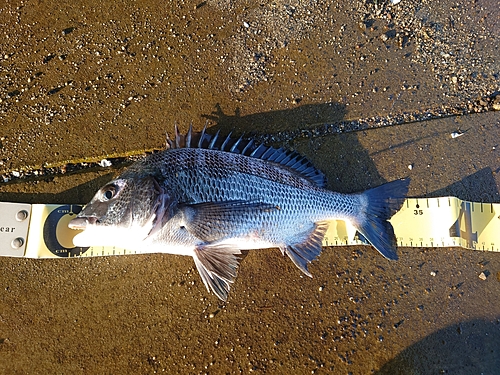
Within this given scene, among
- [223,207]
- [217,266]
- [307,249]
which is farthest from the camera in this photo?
[307,249]

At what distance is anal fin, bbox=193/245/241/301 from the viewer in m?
2.55

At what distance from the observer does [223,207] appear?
2.44 meters

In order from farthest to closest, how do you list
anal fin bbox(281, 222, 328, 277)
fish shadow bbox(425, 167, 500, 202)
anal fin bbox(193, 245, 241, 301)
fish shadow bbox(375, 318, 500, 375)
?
fish shadow bbox(425, 167, 500, 202), fish shadow bbox(375, 318, 500, 375), anal fin bbox(281, 222, 328, 277), anal fin bbox(193, 245, 241, 301)

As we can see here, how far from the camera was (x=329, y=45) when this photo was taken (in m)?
3.17

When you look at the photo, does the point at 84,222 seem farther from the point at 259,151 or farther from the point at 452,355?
the point at 452,355

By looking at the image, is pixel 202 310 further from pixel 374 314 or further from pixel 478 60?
pixel 478 60

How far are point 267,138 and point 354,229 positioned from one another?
1.17 meters

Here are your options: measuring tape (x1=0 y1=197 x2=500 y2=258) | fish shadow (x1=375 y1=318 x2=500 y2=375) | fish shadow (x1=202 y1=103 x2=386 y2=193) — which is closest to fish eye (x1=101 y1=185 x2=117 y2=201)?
measuring tape (x1=0 y1=197 x2=500 y2=258)

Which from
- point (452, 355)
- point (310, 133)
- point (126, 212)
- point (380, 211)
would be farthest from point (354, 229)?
point (126, 212)

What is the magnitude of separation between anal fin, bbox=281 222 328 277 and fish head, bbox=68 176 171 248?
3.57 ft

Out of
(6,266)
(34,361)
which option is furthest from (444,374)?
(6,266)

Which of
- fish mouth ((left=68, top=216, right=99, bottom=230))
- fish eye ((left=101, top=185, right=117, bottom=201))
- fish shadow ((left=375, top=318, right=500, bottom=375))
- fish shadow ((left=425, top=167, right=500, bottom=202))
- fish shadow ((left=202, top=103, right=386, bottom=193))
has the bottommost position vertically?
fish shadow ((left=375, top=318, right=500, bottom=375))

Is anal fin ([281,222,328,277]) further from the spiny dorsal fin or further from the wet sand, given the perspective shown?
the spiny dorsal fin

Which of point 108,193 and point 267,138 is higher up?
point 267,138
